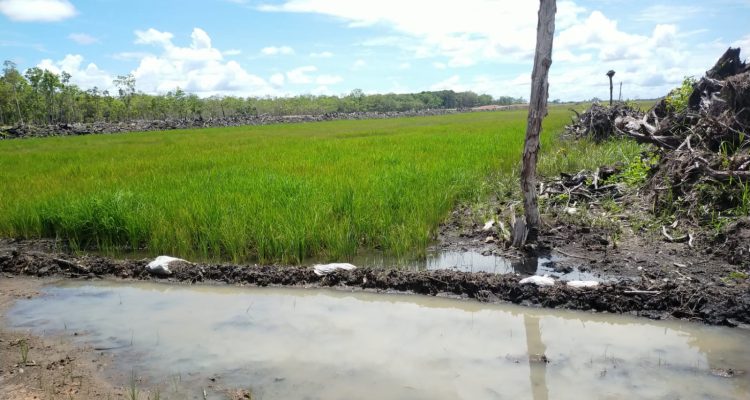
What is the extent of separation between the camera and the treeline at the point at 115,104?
4497cm

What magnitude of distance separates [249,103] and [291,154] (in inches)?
2842

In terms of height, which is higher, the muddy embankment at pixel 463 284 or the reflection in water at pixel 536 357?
the muddy embankment at pixel 463 284

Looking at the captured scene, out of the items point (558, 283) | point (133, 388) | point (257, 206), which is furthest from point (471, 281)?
point (257, 206)

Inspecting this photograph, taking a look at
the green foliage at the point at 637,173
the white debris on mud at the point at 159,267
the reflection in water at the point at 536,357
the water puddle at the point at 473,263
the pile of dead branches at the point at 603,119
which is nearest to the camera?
the reflection in water at the point at 536,357

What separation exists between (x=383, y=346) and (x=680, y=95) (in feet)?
27.4

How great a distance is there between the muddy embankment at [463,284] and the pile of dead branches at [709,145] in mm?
1974

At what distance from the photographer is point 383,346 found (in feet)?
10.9

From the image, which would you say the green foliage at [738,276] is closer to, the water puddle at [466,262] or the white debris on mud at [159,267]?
the water puddle at [466,262]

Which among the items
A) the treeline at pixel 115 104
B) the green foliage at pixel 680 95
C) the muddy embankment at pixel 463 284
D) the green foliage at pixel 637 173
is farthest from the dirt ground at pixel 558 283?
the treeline at pixel 115 104

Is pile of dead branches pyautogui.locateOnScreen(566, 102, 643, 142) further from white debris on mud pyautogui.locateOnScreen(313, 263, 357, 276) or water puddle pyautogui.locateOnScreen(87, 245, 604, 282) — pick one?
white debris on mud pyautogui.locateOnScreen(313, 263, 357, 276)

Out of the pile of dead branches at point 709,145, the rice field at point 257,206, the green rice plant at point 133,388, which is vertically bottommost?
the green rice plant at point 133,388

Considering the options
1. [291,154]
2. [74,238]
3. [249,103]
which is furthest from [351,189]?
[249,103]

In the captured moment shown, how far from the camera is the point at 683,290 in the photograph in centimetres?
378

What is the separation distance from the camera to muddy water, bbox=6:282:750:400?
2.79 meters
